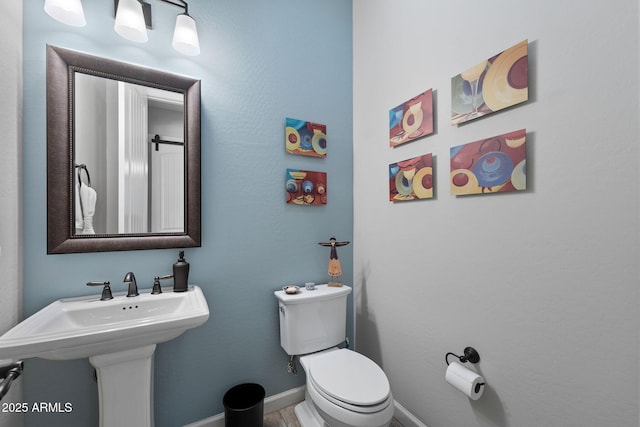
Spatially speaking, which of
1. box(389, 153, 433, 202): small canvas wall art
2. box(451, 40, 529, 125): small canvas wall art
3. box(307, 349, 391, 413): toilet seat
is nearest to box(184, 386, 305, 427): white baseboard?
box(307, 349, 391, 413): toilet seat

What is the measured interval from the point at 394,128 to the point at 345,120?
17.8 inches

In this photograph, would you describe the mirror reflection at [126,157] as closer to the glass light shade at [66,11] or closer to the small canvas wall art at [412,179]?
the glass light shade at [66,11]

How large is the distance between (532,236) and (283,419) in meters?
1.59

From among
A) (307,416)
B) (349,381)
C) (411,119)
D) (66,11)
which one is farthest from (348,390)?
(66,11)

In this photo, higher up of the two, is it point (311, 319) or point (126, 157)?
point (126, 157)

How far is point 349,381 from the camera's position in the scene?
118 centimetres

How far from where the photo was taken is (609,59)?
80cm

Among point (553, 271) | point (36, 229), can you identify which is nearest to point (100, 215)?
point (36, 229)

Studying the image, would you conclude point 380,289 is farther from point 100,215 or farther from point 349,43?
point 349,43

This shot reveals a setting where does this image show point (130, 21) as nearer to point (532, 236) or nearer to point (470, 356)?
point (532, 236)

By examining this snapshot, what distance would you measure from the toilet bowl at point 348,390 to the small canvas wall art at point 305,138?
1.19 m

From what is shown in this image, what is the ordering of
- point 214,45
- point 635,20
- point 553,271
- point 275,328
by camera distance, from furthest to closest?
point 275,328, point 214,45, point 553,271, point 635,20

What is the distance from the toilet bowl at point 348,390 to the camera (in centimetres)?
104

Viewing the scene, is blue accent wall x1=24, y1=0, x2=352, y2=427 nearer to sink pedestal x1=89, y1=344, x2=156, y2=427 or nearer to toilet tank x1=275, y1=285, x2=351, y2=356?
toilet tank x1=275, y1=285, x2=351, y2=356
